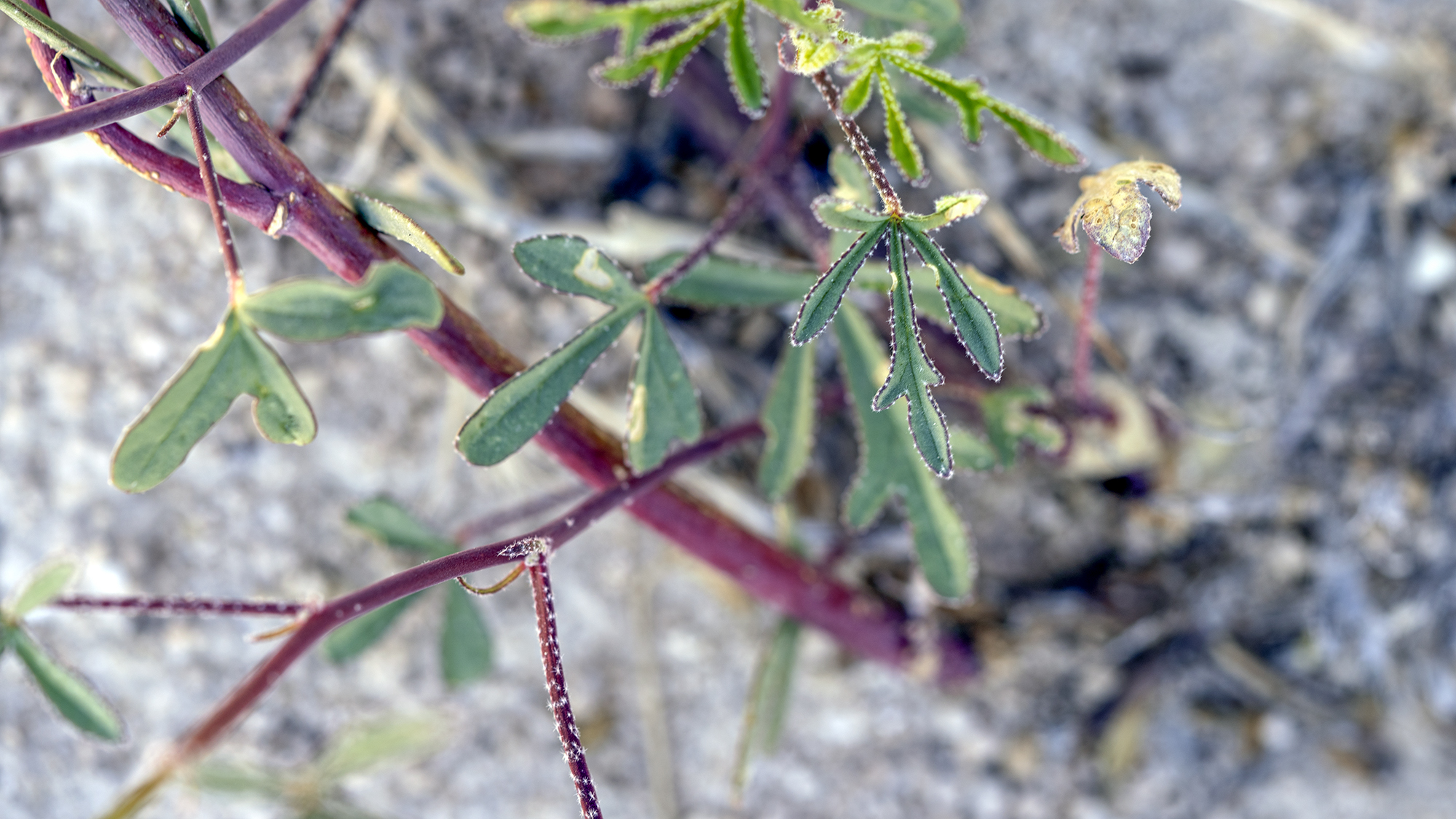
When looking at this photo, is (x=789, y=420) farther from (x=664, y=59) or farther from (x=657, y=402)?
(x=664, y=59)

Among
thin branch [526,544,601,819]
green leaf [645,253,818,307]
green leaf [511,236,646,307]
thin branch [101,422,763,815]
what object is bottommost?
thin branch [526,544,601,819]

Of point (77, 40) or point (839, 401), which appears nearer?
point (77, 40)

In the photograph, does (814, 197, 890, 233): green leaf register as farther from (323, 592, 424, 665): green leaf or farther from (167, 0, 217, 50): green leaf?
(323, 592, 424, 665): green leaf

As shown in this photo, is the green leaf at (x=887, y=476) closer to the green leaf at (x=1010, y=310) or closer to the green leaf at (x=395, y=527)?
the green leaf at (x=1010, y=310)

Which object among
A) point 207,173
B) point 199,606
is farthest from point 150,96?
point 199,606

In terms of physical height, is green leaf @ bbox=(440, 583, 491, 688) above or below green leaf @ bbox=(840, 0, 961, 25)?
below

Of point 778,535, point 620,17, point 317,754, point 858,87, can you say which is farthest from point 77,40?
point 317,754

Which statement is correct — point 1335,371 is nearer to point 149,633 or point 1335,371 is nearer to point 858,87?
point 858,87

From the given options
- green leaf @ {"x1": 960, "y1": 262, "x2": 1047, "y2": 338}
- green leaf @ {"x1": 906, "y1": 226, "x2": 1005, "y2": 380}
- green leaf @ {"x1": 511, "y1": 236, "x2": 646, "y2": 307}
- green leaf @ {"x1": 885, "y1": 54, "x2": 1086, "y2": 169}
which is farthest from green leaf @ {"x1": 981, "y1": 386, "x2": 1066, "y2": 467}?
green leaf @ {"x1": 511, "y1": 236, "x2": 646, "y2": 307}
